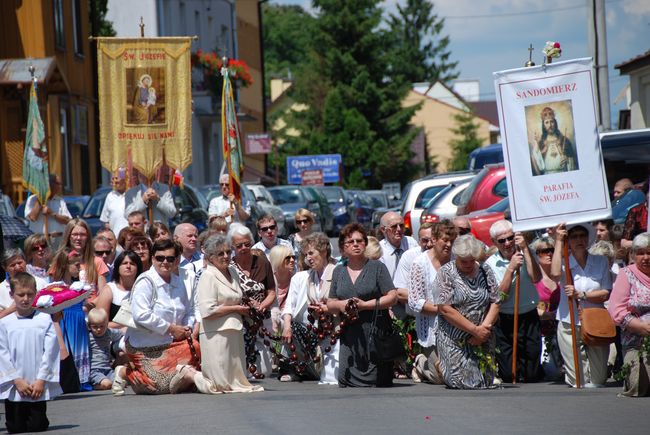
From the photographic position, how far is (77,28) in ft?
130

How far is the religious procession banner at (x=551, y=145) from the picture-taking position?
12570mm

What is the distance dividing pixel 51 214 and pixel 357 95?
57314 mm

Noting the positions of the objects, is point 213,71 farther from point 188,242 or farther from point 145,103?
point 188,242

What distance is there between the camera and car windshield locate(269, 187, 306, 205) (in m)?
42.5

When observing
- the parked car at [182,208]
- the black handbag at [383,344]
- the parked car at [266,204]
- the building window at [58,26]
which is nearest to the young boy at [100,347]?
the black handbag at [383,344]

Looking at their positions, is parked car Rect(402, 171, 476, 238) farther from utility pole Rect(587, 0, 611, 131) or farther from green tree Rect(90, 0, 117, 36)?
green tree Rect(90, 0, 117, 36)

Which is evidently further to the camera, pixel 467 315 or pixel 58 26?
pixel 58 26

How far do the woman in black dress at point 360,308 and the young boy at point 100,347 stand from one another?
2.40 m

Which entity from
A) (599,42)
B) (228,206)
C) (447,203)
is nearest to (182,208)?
(447,203)

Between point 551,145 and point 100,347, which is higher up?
point 551,145

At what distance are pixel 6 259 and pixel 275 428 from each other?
4.32m

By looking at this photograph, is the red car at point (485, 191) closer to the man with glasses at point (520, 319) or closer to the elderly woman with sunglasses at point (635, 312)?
the man with glasses at point (520, 319)

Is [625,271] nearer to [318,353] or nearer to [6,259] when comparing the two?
[318,353]

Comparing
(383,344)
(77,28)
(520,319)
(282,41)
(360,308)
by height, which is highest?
(282,41)
